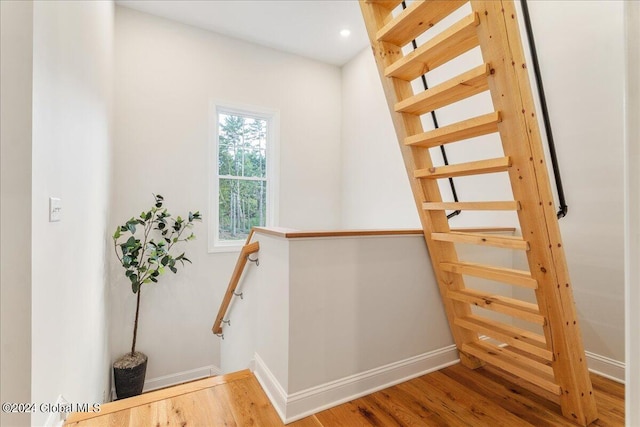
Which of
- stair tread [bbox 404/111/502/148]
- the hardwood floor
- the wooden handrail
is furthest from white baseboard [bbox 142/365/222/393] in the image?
stair tread [bbox 404/111/502/148]

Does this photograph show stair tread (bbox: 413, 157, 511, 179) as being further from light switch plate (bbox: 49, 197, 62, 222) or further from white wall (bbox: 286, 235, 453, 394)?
light switch plate (bbox: 49, 197, 62, 222)

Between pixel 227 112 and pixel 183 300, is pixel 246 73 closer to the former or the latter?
pixel 227 112

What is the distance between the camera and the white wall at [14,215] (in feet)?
3.70

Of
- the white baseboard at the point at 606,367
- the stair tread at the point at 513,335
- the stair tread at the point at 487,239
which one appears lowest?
the white baseboard at the point at 606,367

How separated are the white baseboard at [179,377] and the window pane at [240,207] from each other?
5.08 feet

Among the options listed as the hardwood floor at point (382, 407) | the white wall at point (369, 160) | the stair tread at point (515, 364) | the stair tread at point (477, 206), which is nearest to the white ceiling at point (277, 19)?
the white wall at point (369, 160)

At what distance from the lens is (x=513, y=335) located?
1.78m

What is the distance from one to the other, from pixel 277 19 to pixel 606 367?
167 inches

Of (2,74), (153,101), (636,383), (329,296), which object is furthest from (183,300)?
(636,383)

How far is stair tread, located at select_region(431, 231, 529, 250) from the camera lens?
59.1 inches

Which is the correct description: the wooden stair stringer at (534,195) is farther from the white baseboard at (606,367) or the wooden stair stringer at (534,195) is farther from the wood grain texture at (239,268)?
the wood grain texture at (239,268)

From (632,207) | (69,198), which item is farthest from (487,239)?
(69,198)

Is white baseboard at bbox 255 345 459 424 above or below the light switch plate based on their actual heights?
below

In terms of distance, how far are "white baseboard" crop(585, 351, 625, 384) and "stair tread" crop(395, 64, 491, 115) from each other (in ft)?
6.37
